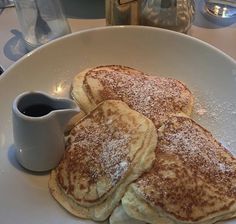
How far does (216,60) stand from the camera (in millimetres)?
1285

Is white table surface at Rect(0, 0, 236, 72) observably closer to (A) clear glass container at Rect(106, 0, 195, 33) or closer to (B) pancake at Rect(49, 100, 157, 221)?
(A) clear glass container at Rect(106, 0, 195, 33)

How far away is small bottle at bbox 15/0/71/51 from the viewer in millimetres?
1450

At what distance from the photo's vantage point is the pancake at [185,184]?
917 millimetres

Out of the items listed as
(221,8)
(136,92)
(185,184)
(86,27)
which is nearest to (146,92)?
(136,92)

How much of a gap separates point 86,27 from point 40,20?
171 millimetres

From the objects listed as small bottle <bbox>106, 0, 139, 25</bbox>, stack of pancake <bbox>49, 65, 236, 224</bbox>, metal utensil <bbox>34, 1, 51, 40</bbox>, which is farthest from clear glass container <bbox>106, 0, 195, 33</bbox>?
stack of pancake <bbox>49, 65, 236, 224</bbox>

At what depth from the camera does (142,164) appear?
0.97 m

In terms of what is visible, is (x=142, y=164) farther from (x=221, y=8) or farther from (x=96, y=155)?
(x=221, y=8)

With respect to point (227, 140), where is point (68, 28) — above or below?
above

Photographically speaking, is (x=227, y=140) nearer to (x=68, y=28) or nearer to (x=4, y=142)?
(x=4, y=142)

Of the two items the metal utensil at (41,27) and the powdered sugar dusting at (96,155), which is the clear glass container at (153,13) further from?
the powdered sugar dusting at (96,155)

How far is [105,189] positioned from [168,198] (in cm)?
14

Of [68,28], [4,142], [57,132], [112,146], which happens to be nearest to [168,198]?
[112,146]

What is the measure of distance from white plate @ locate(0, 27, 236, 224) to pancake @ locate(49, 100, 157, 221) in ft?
0.24
